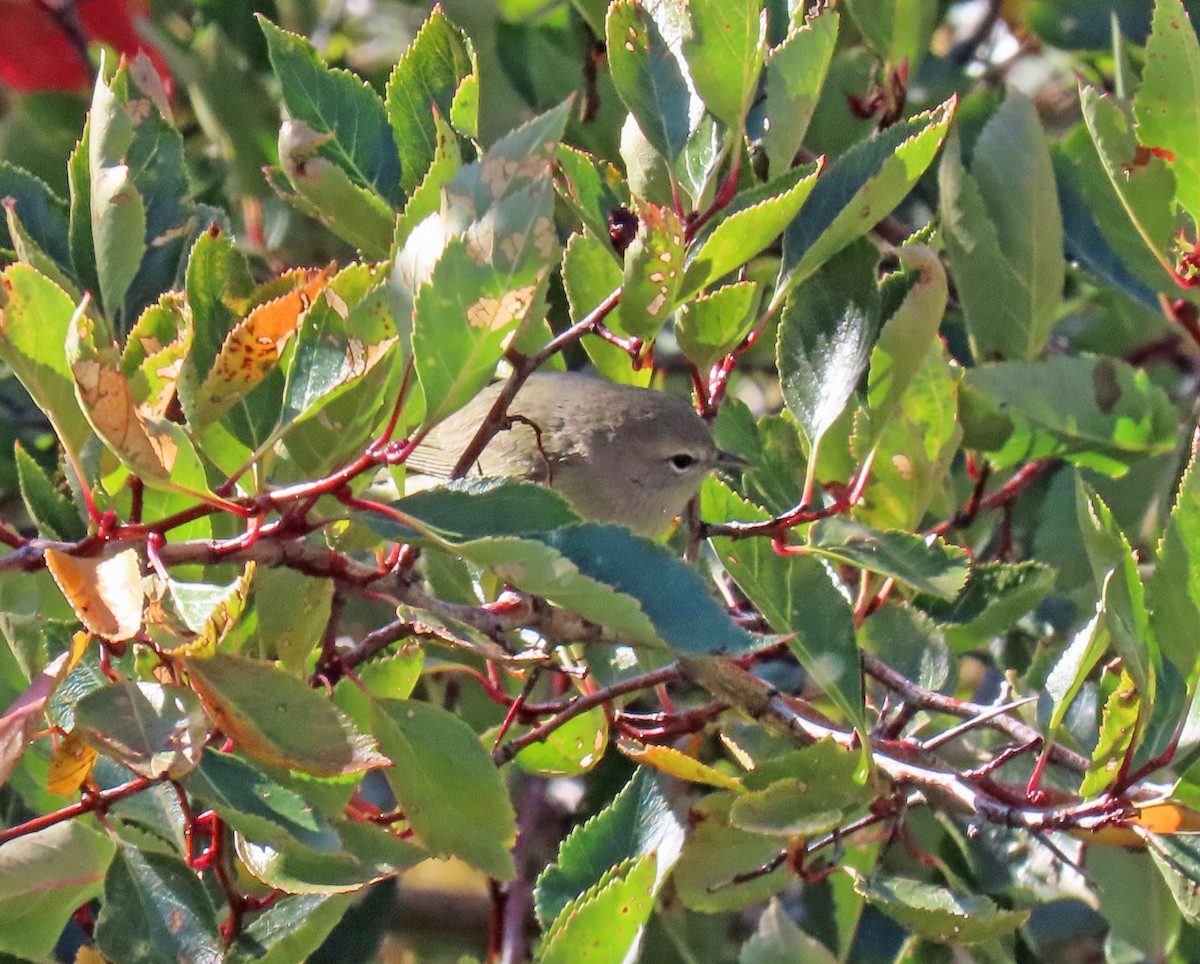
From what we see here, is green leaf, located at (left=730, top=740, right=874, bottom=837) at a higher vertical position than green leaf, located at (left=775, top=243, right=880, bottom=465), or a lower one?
lower

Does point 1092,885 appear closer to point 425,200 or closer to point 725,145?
point 725,145

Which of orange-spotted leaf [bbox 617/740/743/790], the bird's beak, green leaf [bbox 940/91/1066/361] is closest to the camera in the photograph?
orange-spotted leaf [bbox 617/740/743/790]

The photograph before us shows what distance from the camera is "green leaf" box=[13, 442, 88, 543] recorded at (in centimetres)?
206

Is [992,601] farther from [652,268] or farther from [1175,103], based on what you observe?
[652,268]

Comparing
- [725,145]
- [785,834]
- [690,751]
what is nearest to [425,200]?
[725,145]

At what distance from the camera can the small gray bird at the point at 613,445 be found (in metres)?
3.47

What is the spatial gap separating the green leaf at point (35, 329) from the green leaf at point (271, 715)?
34 cm

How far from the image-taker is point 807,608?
73.5 inches

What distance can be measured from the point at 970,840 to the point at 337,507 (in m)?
1.39

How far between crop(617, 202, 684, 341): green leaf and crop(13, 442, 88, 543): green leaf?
957 mm

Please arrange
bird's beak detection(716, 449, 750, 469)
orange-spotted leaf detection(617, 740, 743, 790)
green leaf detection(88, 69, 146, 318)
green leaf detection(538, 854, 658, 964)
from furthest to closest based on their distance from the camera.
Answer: bird's beak detection(716, 449, 750, 469) → orange-spotted leaf detection(617, 740, 743, 790) → green leaf detection(88, 69, 146, 318) → green leaf detection(538, 854, 658, 964)

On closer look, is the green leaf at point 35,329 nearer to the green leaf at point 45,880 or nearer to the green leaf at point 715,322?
the green leaf at point 45,880

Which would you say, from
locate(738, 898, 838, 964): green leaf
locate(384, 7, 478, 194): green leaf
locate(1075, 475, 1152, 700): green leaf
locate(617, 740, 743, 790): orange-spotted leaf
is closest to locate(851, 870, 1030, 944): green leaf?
locate(738, 898, 838, 964): green leaf

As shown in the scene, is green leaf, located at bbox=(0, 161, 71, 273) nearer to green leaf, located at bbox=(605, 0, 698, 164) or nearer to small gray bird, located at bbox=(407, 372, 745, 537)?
green leaf, located at bbox=(605, 0, 698, 164)
